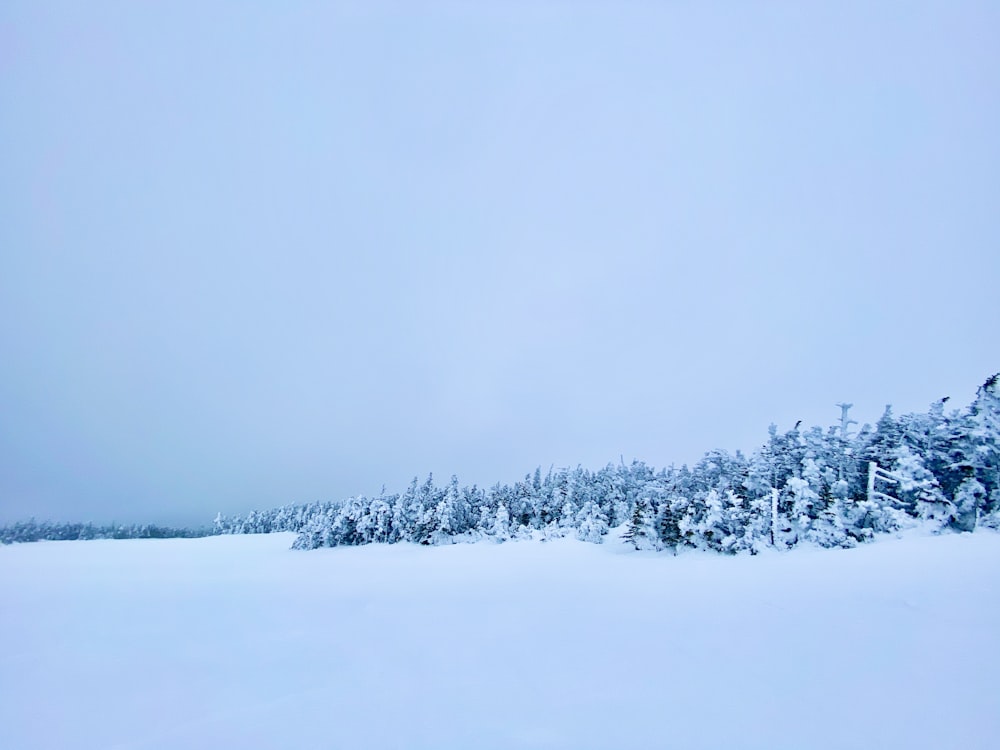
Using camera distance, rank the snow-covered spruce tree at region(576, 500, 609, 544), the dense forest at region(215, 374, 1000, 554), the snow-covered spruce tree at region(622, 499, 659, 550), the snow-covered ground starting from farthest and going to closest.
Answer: the snow-covered spruce tree at region(576, 500, 609, 544) < the snow-covered spruce tree at region(622, 499, 659, 550) < the dense forest at region(215, 374, 1000, 554) < the snow-covered ground

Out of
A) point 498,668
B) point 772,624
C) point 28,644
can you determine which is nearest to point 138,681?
point 28,644

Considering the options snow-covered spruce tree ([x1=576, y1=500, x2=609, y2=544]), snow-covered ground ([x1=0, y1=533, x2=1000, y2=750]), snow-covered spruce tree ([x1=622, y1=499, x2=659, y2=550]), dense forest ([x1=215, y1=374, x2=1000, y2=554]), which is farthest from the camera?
snow-covered spruce tree ([x1=576, y1=500, x2=609, y2=544])

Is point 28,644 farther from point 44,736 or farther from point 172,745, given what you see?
point 172,745

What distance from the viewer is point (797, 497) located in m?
21.6

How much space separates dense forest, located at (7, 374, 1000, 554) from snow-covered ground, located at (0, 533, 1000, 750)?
2.91 m

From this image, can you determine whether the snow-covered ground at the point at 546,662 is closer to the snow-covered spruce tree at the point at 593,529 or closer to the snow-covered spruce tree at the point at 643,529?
the snow-covered spruce tree at the point at 643,529

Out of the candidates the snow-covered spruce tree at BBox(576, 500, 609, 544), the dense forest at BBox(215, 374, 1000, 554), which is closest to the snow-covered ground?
the dense forest at BBox(215, 374, 1000, 554)

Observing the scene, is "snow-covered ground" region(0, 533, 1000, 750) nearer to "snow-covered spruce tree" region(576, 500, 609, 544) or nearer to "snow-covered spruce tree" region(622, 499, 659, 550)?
"snow-covered spruce tree" region(622, 499, 659, 550)

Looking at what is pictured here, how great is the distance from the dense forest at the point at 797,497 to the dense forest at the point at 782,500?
0.06 meters

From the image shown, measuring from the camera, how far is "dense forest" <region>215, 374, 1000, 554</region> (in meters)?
18.8

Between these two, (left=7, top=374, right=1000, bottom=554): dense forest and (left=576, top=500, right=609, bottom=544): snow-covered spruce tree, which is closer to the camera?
(left=7, top=374, right=1000, bottom=554): dense forest

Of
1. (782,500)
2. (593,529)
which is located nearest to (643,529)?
(593,529)

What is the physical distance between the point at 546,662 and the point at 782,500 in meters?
18.4

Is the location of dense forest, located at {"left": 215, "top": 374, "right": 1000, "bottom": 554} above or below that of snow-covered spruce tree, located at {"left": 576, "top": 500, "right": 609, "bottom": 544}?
above
